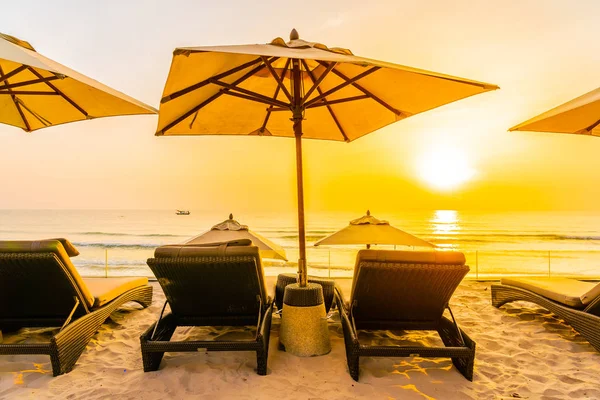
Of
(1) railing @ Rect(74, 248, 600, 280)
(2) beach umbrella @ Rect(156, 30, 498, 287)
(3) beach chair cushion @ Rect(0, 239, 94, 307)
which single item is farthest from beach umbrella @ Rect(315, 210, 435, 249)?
(1) railing @ Rect(74, 248, 600, 280)

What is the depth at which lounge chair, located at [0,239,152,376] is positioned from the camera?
2.71 metres

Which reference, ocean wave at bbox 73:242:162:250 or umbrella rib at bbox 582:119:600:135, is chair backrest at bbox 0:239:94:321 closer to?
umbrella rib at bbox 582:119:600:135

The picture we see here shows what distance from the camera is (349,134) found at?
4.79 m

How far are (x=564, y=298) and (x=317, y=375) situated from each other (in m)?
2.61

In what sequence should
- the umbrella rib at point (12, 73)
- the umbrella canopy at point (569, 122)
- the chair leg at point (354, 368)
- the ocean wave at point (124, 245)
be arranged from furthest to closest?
the ocean wave at point (124, 245)
the umbrella canopy at point (569, 122)
the umbrella rib at point (12, 73)
the chair leg at point (354, 368)

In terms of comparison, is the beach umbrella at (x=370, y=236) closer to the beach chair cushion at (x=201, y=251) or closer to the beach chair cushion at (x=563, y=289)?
the beach chair cushion at (x=563, y=289)

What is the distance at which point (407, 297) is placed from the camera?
2.92m

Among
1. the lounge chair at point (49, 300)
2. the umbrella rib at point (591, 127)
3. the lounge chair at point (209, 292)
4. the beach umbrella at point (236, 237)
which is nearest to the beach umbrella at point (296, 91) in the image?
the lounge chair at point (209, 292)

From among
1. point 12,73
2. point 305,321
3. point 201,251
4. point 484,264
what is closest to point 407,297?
point 305,321

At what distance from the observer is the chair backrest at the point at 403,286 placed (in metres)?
2.75

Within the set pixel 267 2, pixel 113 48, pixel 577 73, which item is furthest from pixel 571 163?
pixel 113 48

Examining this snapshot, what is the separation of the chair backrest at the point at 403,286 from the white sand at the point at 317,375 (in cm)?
34

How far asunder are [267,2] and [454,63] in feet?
17.6

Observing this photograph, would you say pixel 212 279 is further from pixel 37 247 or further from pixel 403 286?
pixel 403 286
